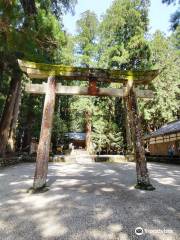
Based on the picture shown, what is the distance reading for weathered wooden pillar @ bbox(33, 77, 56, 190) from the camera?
6980mm

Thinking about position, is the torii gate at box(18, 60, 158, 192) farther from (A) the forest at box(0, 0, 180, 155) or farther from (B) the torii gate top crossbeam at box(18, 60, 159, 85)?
(A) the forest at box(0, 0, 180, 155)

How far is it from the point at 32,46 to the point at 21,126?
18.3m

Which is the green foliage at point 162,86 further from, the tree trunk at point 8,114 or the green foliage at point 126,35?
the tree trunk at point 8,114

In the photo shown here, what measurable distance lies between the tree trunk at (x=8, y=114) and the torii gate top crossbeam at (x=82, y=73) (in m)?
6.94

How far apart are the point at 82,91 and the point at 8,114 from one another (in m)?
8.68

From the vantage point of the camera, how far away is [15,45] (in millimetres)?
9258

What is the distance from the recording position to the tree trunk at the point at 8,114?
1469cm

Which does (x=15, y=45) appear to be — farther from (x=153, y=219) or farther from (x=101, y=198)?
(x=153, y=219)

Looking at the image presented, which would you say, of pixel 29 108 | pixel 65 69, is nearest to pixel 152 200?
pixel 65 69

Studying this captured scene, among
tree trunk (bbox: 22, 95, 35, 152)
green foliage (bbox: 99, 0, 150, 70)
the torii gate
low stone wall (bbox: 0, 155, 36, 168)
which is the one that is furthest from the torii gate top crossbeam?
green foliage (bbox: 99, 0, 150, 70)

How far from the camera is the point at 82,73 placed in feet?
25.5

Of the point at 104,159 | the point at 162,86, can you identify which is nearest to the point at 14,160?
the point at 104,159

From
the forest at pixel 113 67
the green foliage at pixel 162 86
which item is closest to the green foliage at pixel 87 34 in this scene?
the forest at pixel 113 67

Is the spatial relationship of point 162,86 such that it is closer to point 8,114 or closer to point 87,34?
point 87,34
